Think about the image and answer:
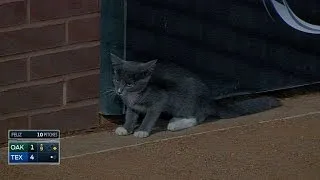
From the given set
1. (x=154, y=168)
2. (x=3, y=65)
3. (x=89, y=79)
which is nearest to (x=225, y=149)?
(x=154, y=168)

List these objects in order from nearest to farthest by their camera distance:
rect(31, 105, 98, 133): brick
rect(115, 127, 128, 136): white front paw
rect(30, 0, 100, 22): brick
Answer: rect(30, 0, 100, 22): brick, rect(31, 105, 98, 133): brick, rect(115, 127, 128, 136): white front paw

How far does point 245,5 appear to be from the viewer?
6449 mm

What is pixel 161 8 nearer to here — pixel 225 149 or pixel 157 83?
pixel 157 83

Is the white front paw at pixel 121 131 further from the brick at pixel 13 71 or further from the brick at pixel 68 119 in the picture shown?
the brick at pixel 13 71

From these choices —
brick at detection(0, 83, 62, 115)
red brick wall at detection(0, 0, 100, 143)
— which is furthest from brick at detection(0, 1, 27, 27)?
brick at detection(0, 83, 62, 115)

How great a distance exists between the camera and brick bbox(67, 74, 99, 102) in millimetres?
5988

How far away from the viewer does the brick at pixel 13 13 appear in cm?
560

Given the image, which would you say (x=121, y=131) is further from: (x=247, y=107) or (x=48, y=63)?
(x=247, y=107)

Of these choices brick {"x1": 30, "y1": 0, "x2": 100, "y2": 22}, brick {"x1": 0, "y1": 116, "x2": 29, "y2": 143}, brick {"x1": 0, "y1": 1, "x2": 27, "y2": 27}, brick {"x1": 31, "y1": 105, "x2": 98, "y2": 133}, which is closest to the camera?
brick {"x1": 0, "y1": 1, "x2": 27, "y2": 27}

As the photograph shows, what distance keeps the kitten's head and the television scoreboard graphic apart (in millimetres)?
529

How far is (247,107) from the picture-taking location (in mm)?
6535

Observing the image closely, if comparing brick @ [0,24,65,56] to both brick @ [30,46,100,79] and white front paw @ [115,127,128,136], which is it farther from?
white front paw @ [115,127,128,136]

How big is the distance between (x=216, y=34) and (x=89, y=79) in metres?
0.99

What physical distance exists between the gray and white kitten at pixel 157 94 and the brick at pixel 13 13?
0.68 m
